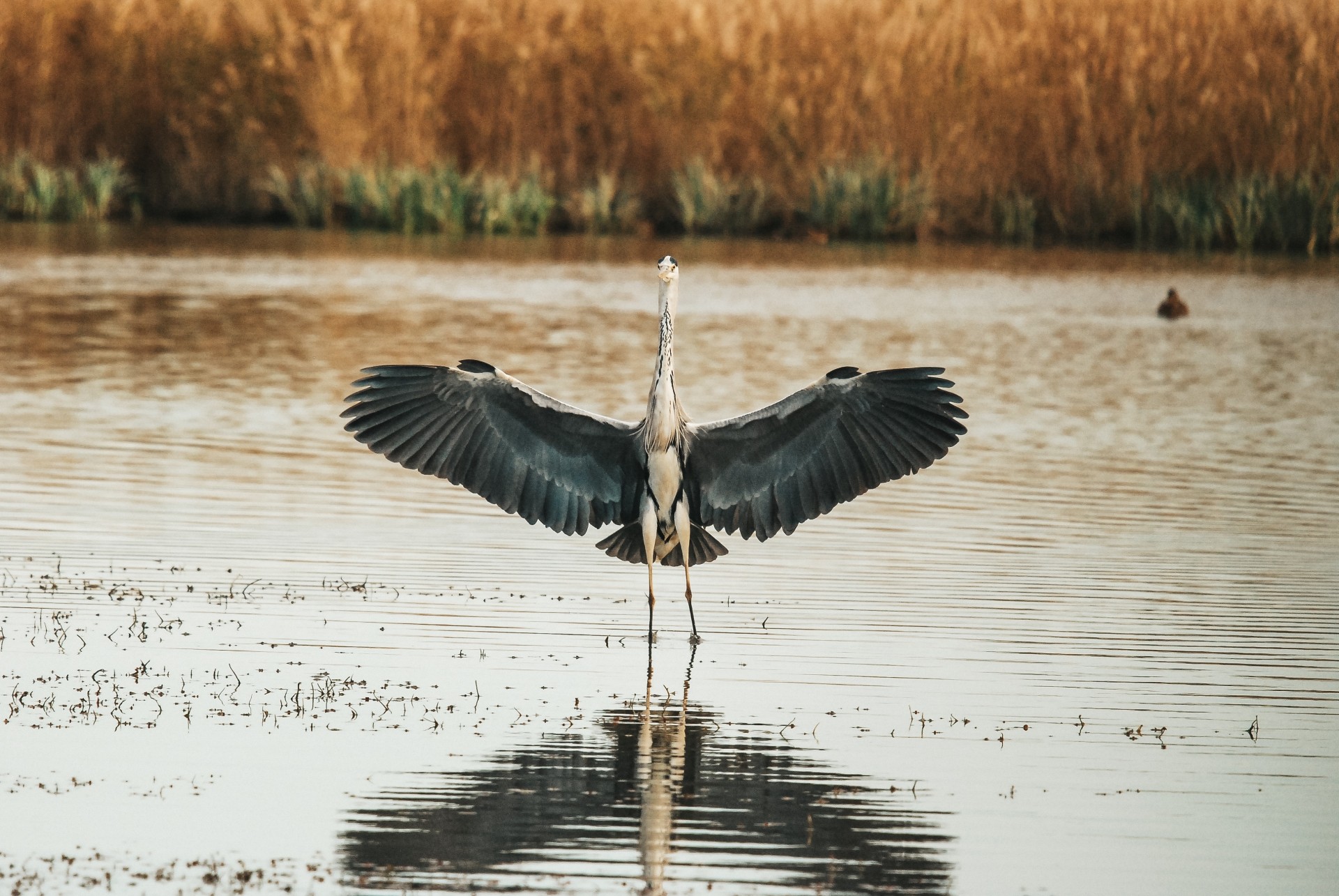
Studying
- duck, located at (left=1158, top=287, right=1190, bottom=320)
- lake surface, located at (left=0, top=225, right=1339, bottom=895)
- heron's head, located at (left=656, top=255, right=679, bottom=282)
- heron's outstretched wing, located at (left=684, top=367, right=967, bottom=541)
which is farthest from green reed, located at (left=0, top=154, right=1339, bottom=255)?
heron's head, located at (left=656, top=255, right=679, bottom=282)

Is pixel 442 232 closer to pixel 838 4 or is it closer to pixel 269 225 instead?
pixel 269 225

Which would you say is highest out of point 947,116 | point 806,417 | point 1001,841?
point 947,116

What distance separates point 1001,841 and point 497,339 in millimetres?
12808

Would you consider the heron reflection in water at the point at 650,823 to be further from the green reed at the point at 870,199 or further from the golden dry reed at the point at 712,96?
the green reed at the point at 870,199

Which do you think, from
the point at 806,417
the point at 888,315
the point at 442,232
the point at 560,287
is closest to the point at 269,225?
the point at 442,232

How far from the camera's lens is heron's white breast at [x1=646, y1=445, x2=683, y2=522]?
8.88m

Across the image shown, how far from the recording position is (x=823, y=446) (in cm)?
896

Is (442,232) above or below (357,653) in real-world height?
above

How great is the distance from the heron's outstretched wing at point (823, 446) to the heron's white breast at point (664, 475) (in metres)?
0.10

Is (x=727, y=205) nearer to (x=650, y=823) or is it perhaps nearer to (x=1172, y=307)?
(x=1172, y=307)

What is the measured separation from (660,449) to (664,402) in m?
0.20

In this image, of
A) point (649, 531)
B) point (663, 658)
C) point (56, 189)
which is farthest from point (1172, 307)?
point (56, 189)

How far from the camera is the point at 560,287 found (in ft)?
75.1

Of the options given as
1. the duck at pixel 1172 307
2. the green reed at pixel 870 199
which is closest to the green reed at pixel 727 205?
the green reed at pixel 870 199
